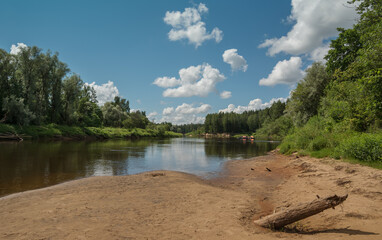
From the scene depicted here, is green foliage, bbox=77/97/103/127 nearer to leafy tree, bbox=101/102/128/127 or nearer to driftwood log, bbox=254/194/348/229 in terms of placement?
leafy tree, bbox=101/102/128/127

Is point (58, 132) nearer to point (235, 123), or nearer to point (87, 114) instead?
point (87, 114)

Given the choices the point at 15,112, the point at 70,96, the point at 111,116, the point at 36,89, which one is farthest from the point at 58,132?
the point at 111,116

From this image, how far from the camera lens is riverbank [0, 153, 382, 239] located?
18.5 feet

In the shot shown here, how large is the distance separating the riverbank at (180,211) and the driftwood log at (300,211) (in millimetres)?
270

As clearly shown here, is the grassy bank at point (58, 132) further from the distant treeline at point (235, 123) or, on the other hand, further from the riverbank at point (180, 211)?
the distant treeline at point (235, 123)

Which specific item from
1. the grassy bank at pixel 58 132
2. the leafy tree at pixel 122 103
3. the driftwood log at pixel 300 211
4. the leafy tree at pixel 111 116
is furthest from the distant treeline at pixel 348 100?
the leafy tree at pixel 122 103

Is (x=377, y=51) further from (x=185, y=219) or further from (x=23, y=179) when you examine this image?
(x=23, y=179)

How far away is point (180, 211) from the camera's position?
774cm

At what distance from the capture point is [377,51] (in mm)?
13688

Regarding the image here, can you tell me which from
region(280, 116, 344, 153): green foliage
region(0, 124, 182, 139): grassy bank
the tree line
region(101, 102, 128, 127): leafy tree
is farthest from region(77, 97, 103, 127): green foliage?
region(280, 116, 344, 153): green foliage

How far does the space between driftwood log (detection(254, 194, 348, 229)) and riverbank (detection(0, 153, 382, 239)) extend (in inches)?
10.6

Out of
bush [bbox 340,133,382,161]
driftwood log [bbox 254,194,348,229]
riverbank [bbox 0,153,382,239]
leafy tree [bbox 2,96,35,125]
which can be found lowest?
riverbank [bbox 0,153,382,239]

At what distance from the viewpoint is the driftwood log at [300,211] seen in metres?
5.54

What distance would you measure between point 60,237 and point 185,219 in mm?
3473
